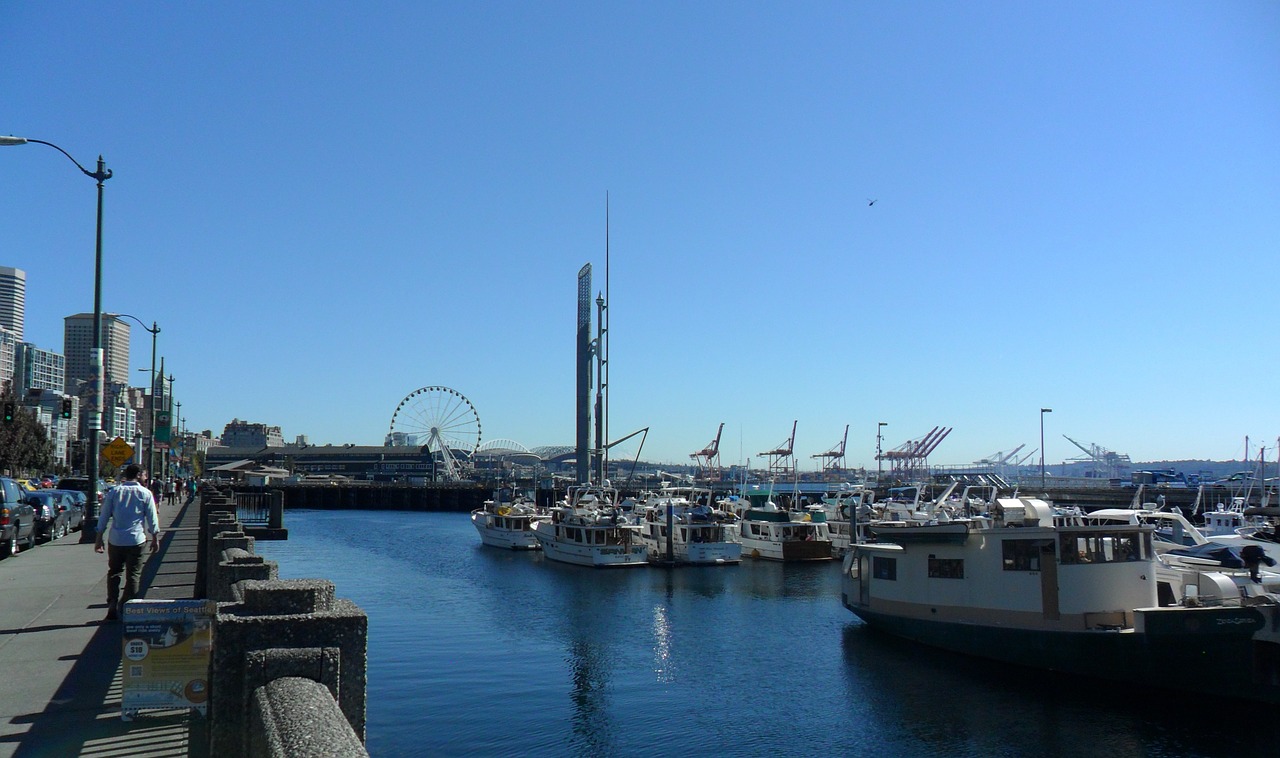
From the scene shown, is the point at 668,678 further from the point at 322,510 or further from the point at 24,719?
the point at 322,510

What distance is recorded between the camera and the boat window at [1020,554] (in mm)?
28938

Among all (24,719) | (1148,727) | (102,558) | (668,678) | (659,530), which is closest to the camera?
(24,719)

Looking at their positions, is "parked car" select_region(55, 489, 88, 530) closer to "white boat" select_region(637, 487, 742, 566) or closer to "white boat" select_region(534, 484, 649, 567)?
"white boat" select_region(534, 484, 649, 567)

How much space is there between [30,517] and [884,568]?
2762 cm

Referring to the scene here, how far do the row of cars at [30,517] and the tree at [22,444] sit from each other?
29.9 meters

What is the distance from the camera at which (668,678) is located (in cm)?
2966

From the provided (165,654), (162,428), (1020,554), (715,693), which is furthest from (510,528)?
(165,654)

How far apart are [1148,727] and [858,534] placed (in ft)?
141

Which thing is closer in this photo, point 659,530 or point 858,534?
point 858,534

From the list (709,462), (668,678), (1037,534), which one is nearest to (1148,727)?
(1037,534)

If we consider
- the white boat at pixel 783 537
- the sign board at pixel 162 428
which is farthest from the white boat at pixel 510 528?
the sign board at pixel 162 428

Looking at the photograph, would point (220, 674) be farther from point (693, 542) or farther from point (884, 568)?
point (693, 542)

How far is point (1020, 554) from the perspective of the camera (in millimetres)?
29281

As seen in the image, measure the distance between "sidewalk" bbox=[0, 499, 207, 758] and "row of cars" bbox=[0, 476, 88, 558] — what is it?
508 cm
